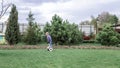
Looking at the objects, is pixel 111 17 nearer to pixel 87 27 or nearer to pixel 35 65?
pixel 87 27

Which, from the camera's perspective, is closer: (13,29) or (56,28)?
(56,28)

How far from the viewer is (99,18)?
127 metres

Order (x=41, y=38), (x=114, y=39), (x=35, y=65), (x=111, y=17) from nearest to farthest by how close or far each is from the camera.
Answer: (x=35, y=65) < (x=114, y=39) < (x=41, y=38) < (x=111, y=17)

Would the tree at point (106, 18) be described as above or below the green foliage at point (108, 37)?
above

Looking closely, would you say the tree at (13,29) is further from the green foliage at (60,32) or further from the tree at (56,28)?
the tree at (56,28)

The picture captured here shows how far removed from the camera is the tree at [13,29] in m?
52.4

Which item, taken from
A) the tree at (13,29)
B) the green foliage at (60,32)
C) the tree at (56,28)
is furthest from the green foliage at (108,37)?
the tree at (13,29)

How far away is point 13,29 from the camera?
53.2 m

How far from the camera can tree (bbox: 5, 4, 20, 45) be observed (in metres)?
52.4

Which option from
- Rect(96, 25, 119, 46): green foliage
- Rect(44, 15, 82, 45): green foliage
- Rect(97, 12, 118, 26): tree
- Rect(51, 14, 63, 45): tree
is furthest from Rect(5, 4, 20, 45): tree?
Rect(97, 12, 118, 26): tree

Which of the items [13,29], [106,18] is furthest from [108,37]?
[106,18]

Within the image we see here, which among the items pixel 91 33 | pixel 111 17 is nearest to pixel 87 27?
pixel 91 33

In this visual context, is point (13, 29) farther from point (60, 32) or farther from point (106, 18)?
point (106, 18)

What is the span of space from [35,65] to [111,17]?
108 metres
